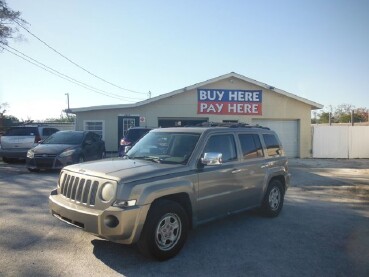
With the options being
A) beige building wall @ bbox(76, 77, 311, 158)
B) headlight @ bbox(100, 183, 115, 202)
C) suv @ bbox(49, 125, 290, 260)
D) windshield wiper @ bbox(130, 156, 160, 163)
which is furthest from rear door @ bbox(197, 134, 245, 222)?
beige building wall @ bbox(76, 77, 311, 158)

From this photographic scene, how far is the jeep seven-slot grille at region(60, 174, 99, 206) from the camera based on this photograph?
443cm

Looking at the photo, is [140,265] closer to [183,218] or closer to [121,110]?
[183,218]

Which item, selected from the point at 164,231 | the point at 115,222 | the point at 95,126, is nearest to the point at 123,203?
the point at 115,222

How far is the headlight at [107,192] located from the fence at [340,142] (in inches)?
775

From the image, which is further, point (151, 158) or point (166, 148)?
point (166, 148)

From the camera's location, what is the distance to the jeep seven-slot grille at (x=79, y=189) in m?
4.43

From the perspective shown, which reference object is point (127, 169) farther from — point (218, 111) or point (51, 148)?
point (218, 111)

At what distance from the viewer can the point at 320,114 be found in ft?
194

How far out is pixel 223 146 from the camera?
590 centimetres

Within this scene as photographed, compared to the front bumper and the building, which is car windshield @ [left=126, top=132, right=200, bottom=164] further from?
the building

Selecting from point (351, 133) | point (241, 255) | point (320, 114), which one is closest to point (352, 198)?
point (241, 255)

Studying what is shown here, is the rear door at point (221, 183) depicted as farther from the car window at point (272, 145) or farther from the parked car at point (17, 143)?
the parked car at point (17, 143)

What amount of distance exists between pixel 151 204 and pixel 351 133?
20905 millimetres

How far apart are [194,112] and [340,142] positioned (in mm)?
9726
